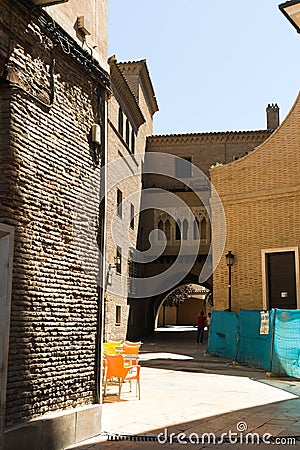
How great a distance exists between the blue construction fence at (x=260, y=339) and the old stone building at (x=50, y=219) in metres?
6.87

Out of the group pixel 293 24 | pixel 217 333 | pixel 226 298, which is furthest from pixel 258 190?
pixel 293 24

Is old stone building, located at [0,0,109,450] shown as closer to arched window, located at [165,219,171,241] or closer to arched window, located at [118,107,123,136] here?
arched window, located at [118,107,123,136]

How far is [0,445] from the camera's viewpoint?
5.20m

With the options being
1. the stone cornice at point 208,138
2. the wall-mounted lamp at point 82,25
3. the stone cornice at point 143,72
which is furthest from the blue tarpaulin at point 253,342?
the stone cornice at point 208,138

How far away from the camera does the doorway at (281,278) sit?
17344 millimetres

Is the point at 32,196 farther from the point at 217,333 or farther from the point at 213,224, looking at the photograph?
the point at 213,224

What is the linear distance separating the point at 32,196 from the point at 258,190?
13.2m

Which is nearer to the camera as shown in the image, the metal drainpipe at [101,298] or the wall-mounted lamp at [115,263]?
the metal drainpipe at [101,298]

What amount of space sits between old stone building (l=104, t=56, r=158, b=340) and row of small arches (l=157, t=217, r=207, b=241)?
1.96 meters

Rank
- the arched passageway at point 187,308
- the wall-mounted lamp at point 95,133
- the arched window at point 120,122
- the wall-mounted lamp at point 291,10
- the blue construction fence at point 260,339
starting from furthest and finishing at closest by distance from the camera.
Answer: the arched passageway at point 187,308, the arched window at point 120,122, the blue construction fence at point 260,339, the wall-mounted lamp at point 95,133, the wall-mounted lamp at point 291,10

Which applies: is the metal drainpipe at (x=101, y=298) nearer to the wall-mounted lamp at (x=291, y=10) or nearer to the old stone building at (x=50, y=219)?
the old stone building at (x=50, y=219)
